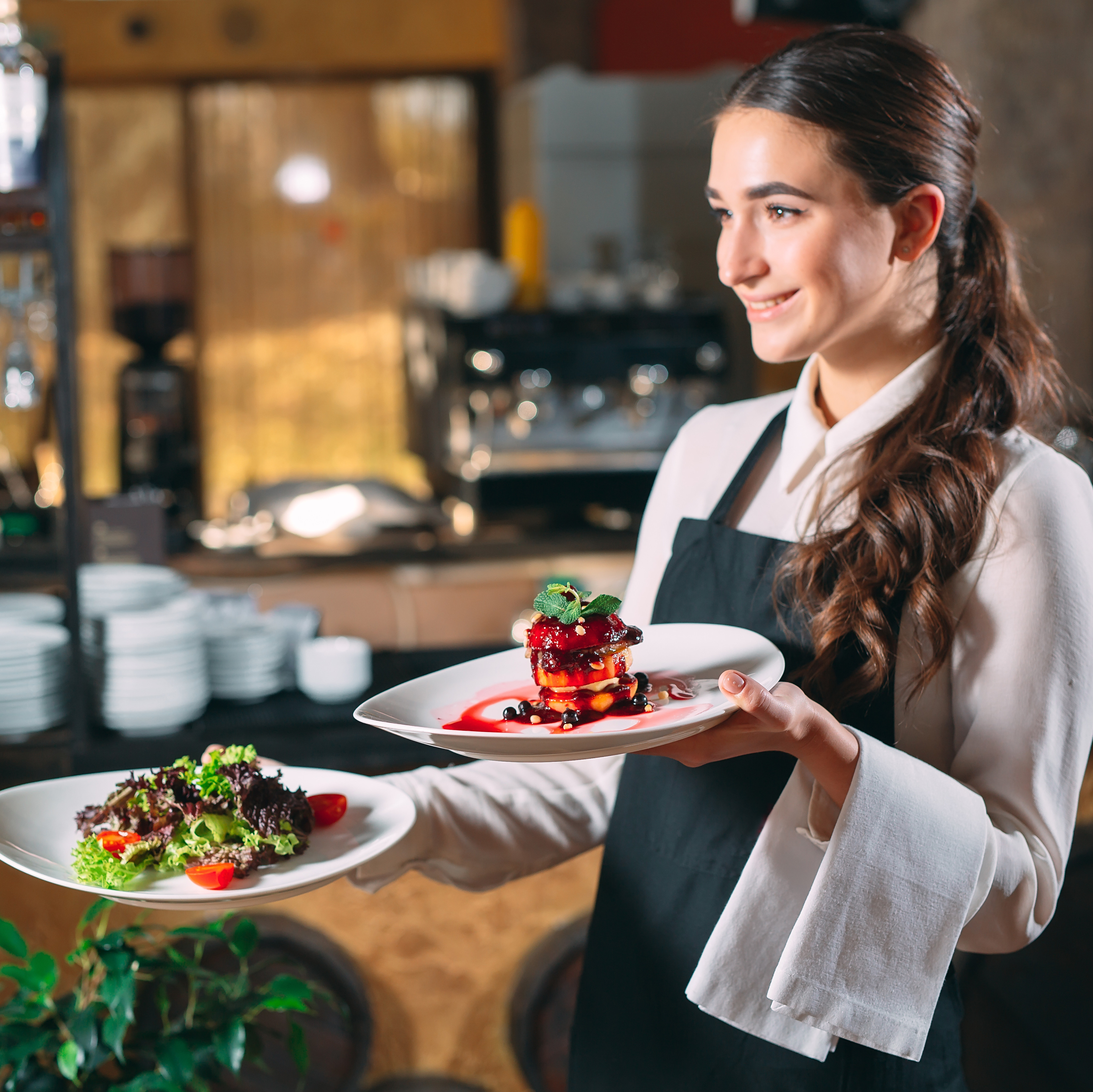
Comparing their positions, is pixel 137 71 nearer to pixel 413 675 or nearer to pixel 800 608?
pixel 413 675

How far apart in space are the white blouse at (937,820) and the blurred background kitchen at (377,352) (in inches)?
16.8

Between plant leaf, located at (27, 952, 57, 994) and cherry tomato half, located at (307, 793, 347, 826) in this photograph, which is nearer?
cherry tomato half, located at (307, 793, 347, 826)

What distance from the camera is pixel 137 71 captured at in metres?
4.78

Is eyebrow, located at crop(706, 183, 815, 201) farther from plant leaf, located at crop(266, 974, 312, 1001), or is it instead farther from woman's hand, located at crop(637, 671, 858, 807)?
plant leaf, located at crop(266, 974, 312, 1001)

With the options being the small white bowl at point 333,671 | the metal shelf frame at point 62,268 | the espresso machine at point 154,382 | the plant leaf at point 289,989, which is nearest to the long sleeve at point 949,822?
the plant leaf at point 289,989

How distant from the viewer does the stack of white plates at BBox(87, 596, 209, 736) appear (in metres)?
1.77

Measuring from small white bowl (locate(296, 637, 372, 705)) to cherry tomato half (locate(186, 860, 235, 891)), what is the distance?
93 centimetres

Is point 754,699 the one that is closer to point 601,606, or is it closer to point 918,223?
point 601,606

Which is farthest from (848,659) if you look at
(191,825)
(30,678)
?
(30,678)

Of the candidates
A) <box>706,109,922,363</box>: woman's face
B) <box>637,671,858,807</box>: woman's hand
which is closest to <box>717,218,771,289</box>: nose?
<box>706,109,922,363</box>: woman's face

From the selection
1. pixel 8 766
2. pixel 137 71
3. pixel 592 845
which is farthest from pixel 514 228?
pixel 592 845

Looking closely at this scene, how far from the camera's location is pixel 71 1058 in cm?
143

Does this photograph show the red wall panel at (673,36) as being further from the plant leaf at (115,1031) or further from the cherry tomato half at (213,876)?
the cherry tomato half at (213,876)

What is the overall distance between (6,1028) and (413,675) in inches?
31.3
